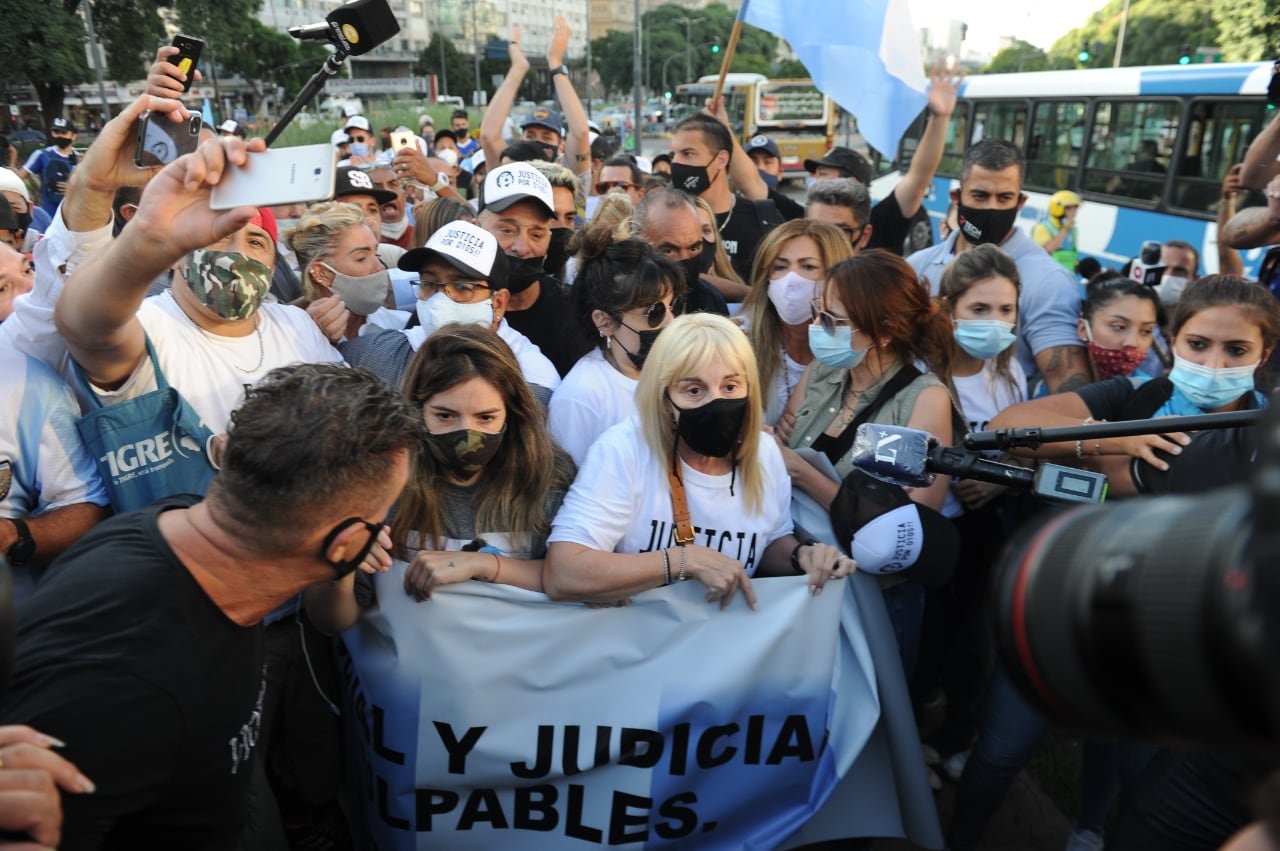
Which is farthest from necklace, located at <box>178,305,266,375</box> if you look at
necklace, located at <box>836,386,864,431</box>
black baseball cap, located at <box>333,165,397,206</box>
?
black baseball cap, located at <box>333,165,397,206</box>

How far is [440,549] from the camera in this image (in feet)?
8.39

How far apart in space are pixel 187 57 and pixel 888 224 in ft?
13.6

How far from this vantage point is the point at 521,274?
3914 millimetres

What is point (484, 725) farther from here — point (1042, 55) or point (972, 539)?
point (1042, 55)

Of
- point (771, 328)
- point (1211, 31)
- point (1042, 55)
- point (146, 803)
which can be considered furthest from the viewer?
point (1042, 55)

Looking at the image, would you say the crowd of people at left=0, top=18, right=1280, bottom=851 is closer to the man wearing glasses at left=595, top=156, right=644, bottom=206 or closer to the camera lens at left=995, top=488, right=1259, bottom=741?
the camera lens at left=995, top=488, right=1259, bottom=741

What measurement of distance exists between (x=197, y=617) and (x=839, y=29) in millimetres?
5412

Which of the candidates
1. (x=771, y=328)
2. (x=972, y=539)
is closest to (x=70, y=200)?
(x=771, y=328)

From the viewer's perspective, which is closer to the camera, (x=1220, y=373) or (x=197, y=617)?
(x=197, y=617)

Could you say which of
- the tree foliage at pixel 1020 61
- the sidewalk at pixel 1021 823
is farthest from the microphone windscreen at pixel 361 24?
the tree foliage at pixel 1020 61

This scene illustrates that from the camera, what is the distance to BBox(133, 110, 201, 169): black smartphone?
2201mm

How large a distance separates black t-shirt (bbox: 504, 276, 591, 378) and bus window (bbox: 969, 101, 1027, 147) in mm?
10547

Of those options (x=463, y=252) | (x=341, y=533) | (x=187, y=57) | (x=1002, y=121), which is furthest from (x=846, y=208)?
(x=1002, y=121)

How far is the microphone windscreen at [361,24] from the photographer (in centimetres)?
236
